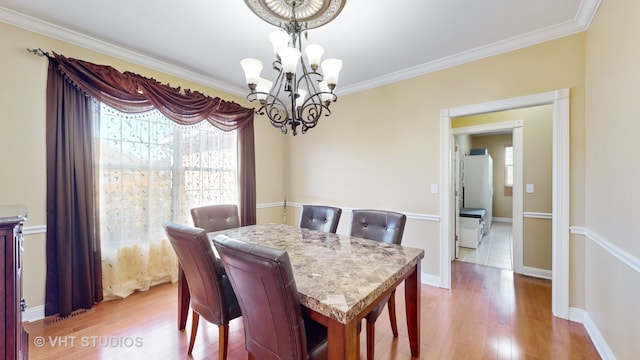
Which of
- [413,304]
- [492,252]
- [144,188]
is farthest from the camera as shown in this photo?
[492,252]

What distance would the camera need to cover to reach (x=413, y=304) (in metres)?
1.69

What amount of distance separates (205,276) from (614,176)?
2.62 m

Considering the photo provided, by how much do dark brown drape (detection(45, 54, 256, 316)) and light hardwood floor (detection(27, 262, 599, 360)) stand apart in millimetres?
306

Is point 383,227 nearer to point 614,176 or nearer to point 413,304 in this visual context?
point 413,304

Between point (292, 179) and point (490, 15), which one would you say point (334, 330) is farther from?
point (292, 179)

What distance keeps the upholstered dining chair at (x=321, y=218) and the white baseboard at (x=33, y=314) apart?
238cm

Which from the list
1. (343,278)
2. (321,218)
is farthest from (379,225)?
(343,278)

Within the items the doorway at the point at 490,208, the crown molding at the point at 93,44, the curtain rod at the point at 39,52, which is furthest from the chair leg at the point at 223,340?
the doorway at the point at 490,208

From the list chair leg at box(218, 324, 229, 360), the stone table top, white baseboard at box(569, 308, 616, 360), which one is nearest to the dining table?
the stone table top

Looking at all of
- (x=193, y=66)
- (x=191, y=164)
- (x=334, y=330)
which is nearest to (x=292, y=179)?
(x=191, y=164)

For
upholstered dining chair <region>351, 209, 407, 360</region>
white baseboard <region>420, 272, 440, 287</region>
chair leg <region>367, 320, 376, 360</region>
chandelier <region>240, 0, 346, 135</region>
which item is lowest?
white baseboard <region>420, 272, 440, 287</region>

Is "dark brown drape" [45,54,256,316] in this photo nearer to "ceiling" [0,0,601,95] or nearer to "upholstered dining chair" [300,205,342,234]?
"ceiling" [0,0,601,95]

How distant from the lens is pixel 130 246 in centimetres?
270

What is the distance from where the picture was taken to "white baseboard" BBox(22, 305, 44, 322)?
2.11 metres
